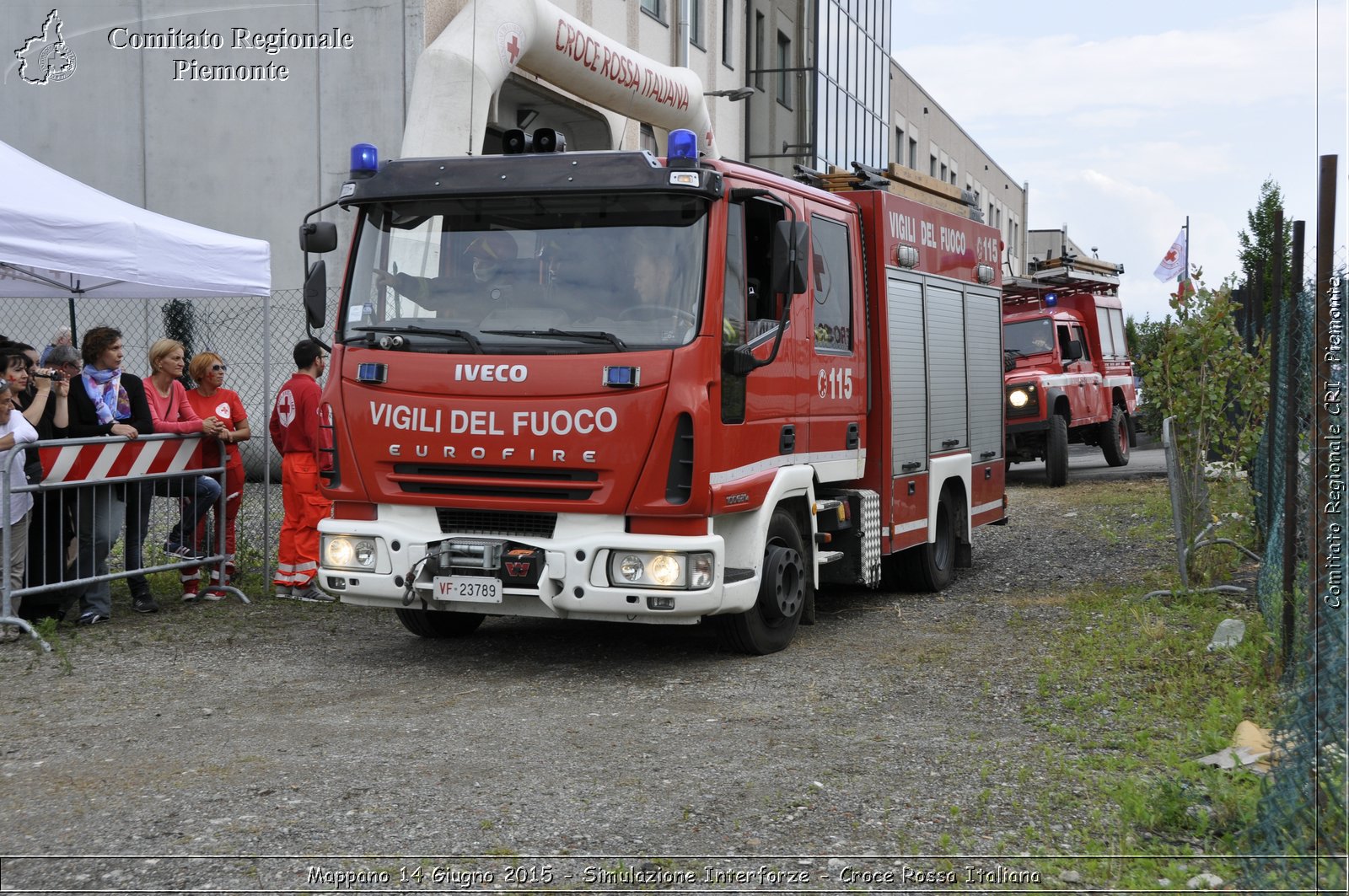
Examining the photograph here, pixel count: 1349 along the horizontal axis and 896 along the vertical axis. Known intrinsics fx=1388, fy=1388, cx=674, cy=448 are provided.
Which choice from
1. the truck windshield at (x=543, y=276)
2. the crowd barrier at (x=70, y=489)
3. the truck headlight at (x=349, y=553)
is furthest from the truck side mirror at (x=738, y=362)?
the crowd barrier at (x=70, y=489)

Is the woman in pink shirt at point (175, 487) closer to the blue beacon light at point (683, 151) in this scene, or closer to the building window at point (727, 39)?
the blue beacon light at point (683, 151)

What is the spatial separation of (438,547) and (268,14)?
11851mm

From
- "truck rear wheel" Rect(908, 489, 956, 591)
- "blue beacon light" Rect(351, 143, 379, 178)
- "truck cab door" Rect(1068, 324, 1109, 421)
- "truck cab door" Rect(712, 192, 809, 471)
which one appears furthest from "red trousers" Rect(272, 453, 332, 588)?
"truck cab door" Rect(1068, 324, 1109, 421)

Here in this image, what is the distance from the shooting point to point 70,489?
8617 millimetres

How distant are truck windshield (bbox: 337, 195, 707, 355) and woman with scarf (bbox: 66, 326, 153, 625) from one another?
2560mm

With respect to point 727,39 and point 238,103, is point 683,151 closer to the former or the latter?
point 238,103

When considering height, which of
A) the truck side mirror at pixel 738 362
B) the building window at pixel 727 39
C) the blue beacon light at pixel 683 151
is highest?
the building window at pixel 727 39

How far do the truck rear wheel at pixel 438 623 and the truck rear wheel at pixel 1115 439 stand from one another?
50.1ft

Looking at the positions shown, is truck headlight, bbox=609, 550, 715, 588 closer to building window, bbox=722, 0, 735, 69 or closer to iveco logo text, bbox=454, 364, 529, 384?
iveco logo text, bbox=454, 364, 529, 384

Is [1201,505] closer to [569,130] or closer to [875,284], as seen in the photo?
[875,284]

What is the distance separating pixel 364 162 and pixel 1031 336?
1398 centimetres

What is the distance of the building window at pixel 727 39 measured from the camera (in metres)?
26.3

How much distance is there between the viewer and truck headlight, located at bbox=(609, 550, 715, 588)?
264 inches

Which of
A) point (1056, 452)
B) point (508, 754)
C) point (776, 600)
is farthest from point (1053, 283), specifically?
point (508, 754)
